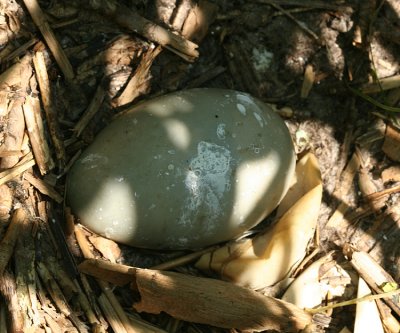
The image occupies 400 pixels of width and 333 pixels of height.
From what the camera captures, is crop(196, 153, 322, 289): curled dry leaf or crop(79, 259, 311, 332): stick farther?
crop(196, 153, 322, 289): curled dry leaf

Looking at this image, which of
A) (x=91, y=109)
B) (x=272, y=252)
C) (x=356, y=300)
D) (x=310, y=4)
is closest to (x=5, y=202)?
(x=91, y=109)

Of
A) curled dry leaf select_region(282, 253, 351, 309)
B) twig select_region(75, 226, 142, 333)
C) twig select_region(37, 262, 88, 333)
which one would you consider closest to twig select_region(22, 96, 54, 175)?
twig select_region(75, 226, 142, 333)

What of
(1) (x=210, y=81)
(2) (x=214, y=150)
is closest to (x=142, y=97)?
(1) (x=210, y=81)

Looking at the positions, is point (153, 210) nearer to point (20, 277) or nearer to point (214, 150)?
point (214, 150)

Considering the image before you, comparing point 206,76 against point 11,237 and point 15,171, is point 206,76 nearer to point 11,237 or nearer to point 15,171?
point 15,171

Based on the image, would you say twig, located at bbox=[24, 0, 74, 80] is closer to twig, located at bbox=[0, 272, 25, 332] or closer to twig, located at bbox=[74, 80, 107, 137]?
twig, located at bbox=[74, 80, 107, 137]

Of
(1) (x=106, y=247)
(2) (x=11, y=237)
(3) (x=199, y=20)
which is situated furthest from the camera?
(3) (x=199, y=20)

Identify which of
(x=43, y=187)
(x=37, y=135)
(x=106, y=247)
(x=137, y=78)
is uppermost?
(x=137, y=78)
